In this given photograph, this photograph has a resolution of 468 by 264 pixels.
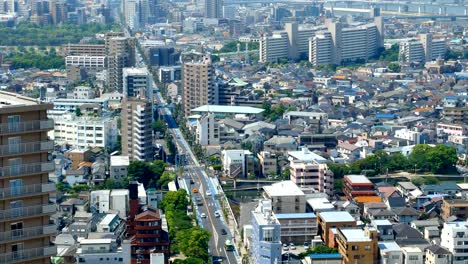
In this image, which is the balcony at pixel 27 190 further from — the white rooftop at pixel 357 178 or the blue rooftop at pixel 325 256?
the white rooftop at pixel 357 178

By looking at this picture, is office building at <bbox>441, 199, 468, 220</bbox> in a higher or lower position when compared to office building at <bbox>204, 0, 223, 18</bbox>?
lower

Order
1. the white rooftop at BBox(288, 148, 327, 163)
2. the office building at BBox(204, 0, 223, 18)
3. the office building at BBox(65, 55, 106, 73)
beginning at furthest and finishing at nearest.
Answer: the office building at BBox(204, 0, 223, 18), the office building at BBox(65, 55, 106, 73), the white rooftop at BBox(288, 148, 327, 163)

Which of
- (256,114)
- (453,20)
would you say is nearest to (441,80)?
(256,114)

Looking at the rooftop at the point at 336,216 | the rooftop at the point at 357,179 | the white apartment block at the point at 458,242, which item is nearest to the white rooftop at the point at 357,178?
the rooftop at the point at 357,179

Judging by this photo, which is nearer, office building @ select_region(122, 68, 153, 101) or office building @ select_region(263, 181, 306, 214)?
office building @ select_region(263, 181, 306, 214)

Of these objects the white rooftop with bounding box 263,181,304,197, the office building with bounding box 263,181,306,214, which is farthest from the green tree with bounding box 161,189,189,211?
the office building with bounding box 263,181,306,214

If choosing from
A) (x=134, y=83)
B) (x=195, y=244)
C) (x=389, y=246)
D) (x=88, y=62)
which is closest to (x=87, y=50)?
(x=88, y=62)

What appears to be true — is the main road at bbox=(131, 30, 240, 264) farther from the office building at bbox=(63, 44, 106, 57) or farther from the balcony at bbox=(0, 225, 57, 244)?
the office building at bbox=(63, 44, 106, 57)
